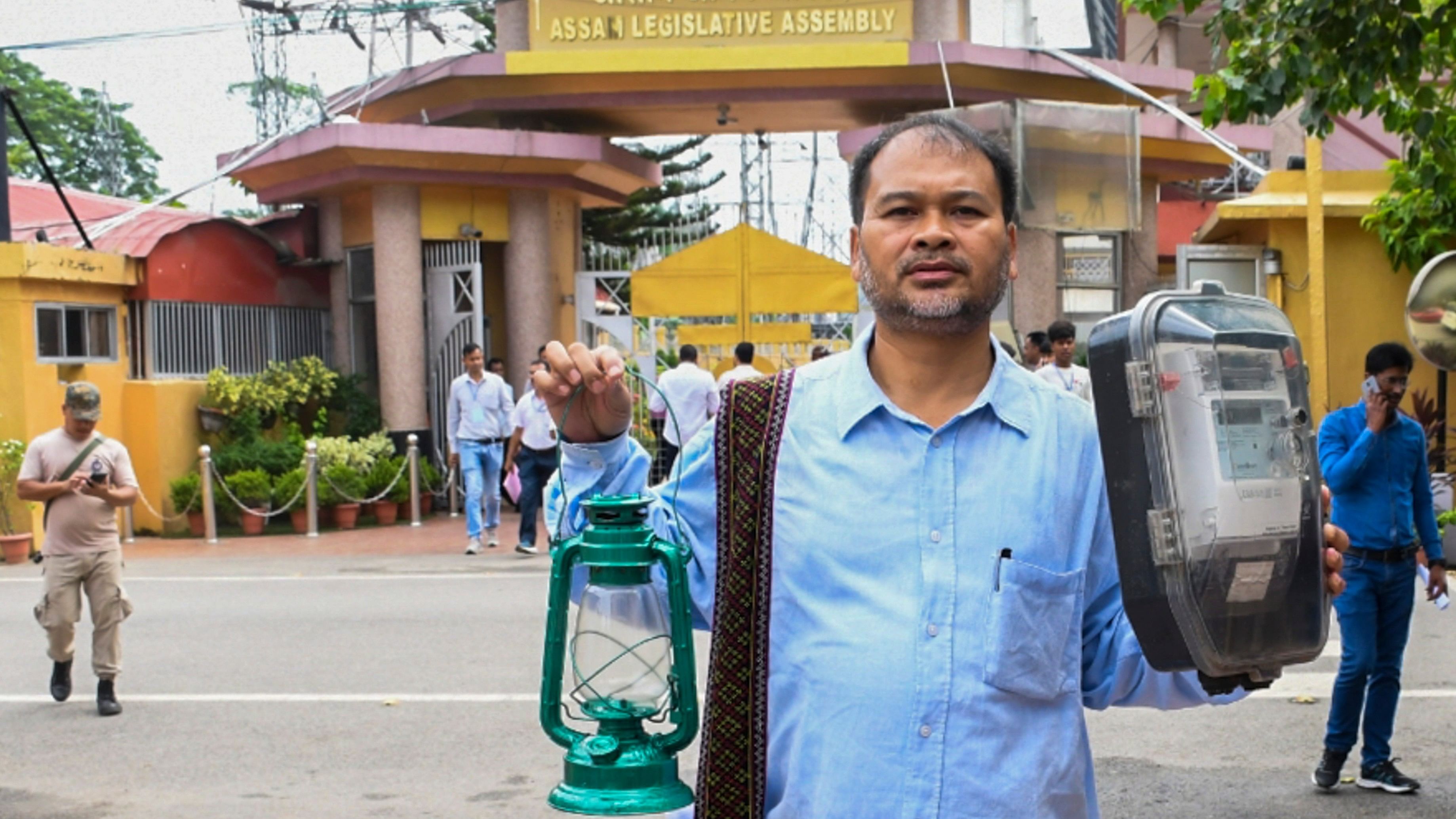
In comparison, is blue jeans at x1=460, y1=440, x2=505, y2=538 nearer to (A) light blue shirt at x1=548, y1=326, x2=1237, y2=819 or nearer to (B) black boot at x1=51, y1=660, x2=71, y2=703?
(B) black boot at x1=51, y1=660, x2=71, y2=703

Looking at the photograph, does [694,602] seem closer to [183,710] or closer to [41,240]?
[183,710]

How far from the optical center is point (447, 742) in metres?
6.89

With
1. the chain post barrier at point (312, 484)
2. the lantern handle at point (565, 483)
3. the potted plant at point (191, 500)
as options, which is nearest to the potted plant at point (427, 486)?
the chain post barrier at point (312, 484)

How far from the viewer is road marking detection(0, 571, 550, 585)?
12.2 m

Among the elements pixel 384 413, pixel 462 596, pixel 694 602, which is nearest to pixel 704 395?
pixel 462 596

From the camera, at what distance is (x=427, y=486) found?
17281mm

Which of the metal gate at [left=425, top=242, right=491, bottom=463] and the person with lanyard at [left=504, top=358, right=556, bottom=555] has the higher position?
the metal gate at [left=425, top=242, right=491, bottom=463]

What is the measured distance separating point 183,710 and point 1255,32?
19.5ft

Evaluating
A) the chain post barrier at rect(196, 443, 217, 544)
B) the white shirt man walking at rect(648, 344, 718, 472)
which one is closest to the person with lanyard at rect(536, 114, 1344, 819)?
the white shirt man walking at rect(648, 344, 718, 472)

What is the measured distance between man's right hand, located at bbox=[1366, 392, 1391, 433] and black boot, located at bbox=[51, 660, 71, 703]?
6.21 metres

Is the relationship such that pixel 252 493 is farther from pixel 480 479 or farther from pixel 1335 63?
pixel 1335 63

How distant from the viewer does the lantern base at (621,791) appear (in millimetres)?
2221

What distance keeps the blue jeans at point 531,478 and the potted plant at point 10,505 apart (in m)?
4.58

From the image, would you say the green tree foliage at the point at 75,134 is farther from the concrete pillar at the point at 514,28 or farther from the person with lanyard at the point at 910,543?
the person with lanyard at the point at 910,543
